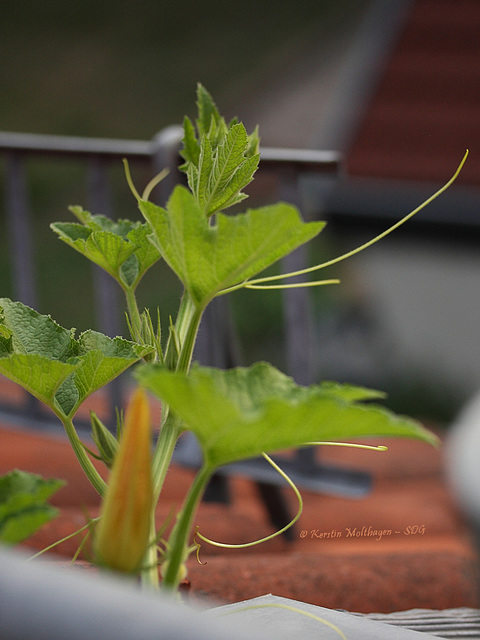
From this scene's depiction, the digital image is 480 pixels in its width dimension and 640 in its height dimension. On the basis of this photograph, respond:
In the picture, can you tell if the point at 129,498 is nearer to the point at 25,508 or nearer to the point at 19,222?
the point at 25,508

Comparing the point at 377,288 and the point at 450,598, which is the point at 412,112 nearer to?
the point at 377,288

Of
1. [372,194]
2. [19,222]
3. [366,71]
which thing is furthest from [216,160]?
[366,71]

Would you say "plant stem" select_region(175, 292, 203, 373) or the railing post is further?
the railing post

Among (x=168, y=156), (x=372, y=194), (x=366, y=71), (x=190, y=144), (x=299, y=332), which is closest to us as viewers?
(x=190, y=144)

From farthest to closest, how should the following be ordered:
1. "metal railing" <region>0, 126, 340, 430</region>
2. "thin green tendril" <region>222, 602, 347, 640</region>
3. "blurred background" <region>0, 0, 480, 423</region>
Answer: "blurred background" <region>0, 0, 480, 423</region> < "metal railing" <region>0, 126, 340, 430</region> < "thin green tendril" <region>222, 602, 347, 640</region>

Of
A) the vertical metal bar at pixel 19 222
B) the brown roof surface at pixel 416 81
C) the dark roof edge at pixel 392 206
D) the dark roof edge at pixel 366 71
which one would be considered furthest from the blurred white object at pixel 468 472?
the dark roof edge at pixel 366 71

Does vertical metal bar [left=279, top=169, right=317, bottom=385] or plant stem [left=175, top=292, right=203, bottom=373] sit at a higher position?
plant stem [left=175, top=292, right=203, bottom=373]

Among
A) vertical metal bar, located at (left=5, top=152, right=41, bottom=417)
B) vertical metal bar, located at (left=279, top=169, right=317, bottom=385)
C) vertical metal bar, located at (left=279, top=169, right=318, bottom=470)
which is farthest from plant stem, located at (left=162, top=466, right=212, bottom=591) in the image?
vertical metal bar, located at (left=5, top=152, right=41, bottom=417)

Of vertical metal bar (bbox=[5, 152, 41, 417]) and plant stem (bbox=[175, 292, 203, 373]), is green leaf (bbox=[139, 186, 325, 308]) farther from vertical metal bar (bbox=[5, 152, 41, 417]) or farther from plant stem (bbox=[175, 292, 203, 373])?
vertical metal bar (bbox=[5, 152, 41, 417])
